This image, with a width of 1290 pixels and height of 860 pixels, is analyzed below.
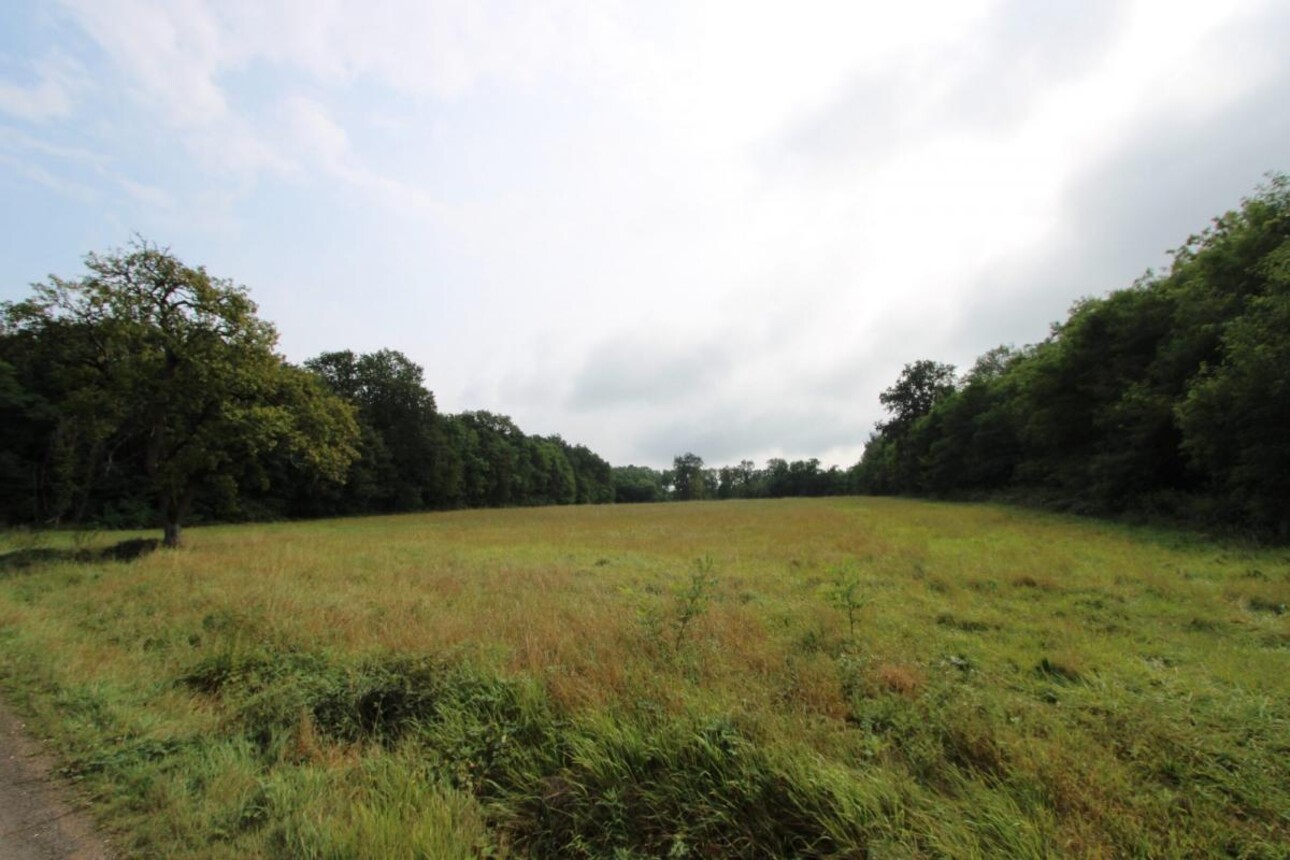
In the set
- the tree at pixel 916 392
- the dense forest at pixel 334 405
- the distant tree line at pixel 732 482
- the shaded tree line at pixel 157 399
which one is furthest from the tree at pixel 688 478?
the shaded tree line at pixel 157 399

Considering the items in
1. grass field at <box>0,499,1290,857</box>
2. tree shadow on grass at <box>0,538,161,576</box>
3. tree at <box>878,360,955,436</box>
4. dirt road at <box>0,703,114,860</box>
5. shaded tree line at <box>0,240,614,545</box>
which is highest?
tree at <box>878,360,955,436</box>

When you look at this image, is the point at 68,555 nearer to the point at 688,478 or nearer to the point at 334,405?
the point at 334,405

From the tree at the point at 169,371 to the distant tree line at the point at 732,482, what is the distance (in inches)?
4707

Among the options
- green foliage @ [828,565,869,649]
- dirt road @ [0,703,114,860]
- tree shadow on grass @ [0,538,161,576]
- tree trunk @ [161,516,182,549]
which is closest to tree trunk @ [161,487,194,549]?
tree trunk @ [161,516,182,549]

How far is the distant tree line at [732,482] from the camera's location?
138250mm

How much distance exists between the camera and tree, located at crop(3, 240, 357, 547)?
17031mm

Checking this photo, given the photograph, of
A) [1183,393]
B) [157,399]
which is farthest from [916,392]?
[157,399]

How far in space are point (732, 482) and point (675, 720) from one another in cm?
17425

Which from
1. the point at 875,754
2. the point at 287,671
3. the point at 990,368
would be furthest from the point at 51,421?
the point at 990,368

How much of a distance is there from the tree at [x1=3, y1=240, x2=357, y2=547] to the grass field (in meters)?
9.39

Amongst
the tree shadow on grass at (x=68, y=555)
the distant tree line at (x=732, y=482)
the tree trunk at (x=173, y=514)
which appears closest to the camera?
the tree shadow on grass at (x=68, y=555)

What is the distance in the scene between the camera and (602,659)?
5918mm

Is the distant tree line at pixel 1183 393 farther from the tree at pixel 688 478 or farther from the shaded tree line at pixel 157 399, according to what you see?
the tree at pixel 688 478

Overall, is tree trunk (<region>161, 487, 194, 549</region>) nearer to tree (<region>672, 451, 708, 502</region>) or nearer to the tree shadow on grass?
the tree shadow on grass
